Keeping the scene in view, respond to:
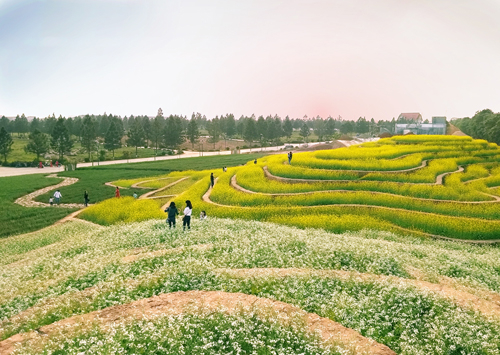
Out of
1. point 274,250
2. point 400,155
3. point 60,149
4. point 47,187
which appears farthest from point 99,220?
point 60,149

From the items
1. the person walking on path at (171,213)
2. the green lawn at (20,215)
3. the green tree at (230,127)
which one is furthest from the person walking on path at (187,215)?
the green tree at (230,127)

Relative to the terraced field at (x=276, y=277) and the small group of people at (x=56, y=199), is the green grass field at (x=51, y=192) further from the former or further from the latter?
the terraced field at (x=276, y=277)

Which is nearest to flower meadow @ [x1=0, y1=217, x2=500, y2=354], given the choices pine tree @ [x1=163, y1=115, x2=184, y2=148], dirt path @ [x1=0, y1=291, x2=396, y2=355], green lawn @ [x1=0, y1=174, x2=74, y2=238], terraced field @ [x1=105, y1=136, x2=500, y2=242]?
dirt path @ [x1=0, y1=291, x2=396, y2=355]

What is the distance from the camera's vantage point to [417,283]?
49.3 ft

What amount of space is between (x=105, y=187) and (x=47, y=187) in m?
10.2

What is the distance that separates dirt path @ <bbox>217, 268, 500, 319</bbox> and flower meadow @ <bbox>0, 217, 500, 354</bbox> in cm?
11

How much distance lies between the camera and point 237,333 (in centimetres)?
1026

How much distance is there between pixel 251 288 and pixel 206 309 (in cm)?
279

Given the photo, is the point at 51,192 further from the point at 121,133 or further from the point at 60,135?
the point at 121,133

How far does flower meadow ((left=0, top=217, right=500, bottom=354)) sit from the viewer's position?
10.2m

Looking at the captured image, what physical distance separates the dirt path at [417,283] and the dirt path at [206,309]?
2476mm

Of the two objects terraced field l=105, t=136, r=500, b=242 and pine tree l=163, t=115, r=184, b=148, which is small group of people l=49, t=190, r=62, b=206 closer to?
terraced field l=105, t=136, r=500, b=242

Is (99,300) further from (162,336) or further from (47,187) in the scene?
(47,187)

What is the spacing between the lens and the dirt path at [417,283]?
13043mm
